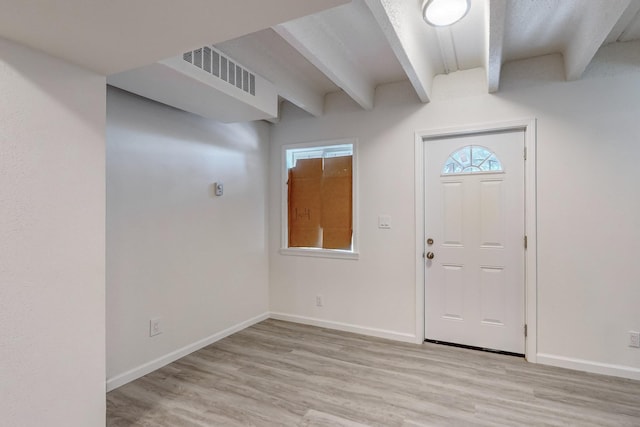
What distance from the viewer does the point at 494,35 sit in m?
1.89

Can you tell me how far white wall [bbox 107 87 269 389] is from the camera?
2336 mm

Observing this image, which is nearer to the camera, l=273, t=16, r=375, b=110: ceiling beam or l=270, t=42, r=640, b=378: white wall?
l=273, t=16, r=375, b=110: ceiling beam

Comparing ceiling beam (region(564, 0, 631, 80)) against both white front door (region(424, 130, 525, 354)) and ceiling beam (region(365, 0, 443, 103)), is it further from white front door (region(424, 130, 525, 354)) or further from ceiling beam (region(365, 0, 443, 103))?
ceiling beam (region(365, 0, 443, 103))

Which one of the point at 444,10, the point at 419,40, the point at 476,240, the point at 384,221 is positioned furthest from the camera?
the point at 384,221

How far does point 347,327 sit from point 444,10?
115 inches

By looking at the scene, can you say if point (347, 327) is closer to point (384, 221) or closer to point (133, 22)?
point (384, 221)

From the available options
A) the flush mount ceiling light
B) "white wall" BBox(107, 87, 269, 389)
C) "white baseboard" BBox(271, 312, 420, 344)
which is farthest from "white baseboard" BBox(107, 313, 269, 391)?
the flush mount ceiling light

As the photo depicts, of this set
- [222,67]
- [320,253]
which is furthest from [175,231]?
[320,253]

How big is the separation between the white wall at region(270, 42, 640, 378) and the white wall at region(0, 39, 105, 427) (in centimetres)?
244

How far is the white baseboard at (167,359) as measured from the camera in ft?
7.58

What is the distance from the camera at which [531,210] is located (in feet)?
8.85

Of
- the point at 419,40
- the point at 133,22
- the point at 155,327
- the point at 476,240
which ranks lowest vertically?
the point at 155,327

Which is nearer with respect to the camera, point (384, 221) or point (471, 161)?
point (471, 161)

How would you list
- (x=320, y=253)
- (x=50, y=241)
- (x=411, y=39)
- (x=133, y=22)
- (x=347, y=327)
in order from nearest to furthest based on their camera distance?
(x=133, y=22) → (x=50, y=241) → (x=411, y=39) → (x=347, y=327) → (x=320, y=253)
